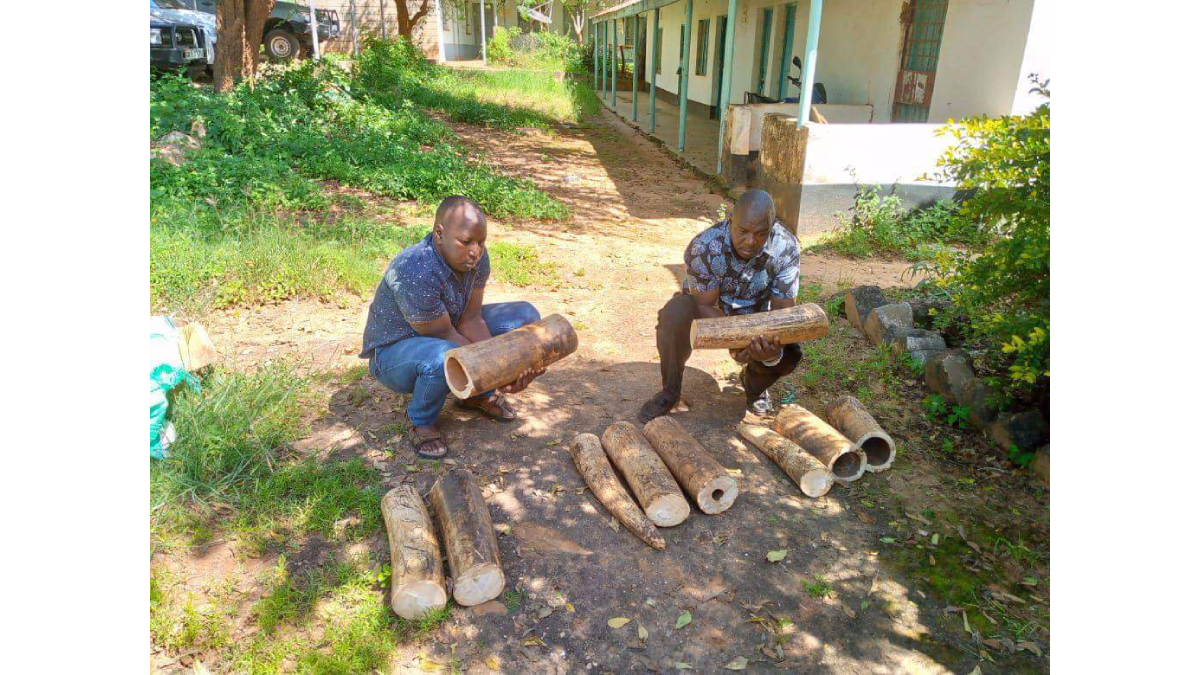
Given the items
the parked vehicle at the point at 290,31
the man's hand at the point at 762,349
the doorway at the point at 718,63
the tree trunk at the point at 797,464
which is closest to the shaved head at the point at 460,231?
the man's hand at the point at 762,349

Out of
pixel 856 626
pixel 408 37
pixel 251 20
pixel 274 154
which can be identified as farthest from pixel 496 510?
pixel 408 37

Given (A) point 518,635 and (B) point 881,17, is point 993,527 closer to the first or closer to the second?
(A) point 518,635

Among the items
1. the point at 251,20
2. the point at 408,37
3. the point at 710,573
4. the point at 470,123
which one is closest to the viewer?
the point at 710,573

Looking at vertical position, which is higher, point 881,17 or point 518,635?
point 881,17

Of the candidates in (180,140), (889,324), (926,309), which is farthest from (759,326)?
(180,140)

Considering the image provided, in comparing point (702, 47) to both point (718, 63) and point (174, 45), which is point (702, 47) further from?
point (174, 45)

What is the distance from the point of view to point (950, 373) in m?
3.99

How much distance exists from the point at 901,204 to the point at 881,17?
3708 millimetres

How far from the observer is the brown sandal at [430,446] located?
3.48 m

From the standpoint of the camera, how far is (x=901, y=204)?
7.39 metres

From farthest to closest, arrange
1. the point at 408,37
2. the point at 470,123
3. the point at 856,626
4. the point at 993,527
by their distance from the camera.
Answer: the point at 408,37 → the point at 470,123 → the point at 993,527 → the point at 856,626

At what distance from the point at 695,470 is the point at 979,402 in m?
1.72

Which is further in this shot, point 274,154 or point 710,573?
point 274,154

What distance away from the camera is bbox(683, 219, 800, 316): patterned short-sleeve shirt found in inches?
145
